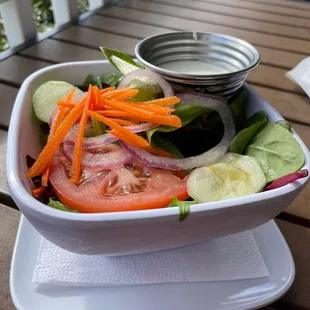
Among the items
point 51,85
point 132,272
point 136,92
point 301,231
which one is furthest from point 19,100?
point 301,231

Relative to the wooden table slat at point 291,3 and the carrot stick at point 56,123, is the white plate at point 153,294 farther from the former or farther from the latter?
the wooden table slat at point 291,3

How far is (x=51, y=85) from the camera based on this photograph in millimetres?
683

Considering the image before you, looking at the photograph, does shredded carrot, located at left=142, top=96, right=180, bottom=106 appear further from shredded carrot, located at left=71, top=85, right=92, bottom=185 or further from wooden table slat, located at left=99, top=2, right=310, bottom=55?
wooden table slat, located at left=99, top=2, right=310, bottom=55

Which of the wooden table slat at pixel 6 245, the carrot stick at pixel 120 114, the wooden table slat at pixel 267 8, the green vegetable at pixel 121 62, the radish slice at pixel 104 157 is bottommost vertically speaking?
the wooden table slat at pixel 267 8

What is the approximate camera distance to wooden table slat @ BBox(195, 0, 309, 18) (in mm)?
1587

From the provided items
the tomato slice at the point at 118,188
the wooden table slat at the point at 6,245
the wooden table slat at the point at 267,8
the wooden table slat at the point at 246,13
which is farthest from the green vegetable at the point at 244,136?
the wooden table slat at the point at 267,8

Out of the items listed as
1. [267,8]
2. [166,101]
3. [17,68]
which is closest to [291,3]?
[267,8]

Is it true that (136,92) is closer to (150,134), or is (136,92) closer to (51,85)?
(150,134)

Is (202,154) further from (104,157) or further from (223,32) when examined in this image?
(223,32)

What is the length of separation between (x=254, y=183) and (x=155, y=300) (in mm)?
190

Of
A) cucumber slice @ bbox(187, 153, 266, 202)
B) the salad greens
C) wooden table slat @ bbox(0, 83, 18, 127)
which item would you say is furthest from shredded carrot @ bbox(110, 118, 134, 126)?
wooden table slat @ bbox(0, 83, 18, 127)

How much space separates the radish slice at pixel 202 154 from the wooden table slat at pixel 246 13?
100 cm

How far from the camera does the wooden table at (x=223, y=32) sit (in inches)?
25.2

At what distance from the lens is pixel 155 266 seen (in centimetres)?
56
